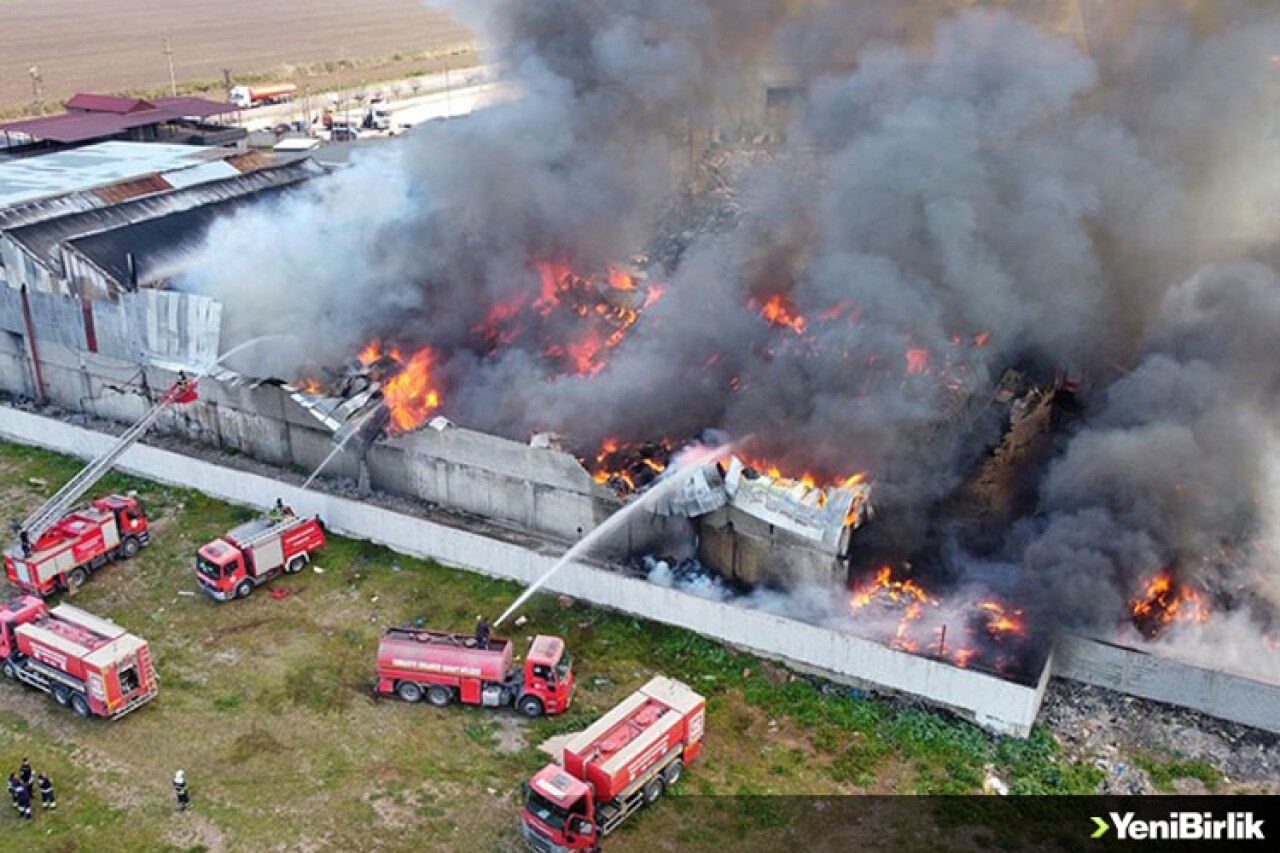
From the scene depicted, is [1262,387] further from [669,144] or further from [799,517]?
[669,144]

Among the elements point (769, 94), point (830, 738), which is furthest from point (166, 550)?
point (769, 94)

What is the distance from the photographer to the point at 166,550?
84.1 ft

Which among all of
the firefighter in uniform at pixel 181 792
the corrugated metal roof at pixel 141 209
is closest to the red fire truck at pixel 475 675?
the firefighter in uniform at pixel 181 792

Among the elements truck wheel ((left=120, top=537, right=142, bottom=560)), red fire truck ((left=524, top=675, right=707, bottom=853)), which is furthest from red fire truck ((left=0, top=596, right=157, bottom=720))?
red fire truck ((left=524, top=675, right=707, bottom=853))

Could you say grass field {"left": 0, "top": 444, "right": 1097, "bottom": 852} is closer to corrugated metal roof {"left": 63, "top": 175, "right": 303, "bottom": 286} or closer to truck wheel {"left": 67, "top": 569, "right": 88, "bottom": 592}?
truck wheel {"left": 67, "top": 569, "right": 88, "bottom": 592}

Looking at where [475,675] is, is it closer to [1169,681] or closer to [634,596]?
[634,596]

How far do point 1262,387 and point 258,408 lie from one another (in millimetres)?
24214

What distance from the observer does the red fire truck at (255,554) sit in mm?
23281

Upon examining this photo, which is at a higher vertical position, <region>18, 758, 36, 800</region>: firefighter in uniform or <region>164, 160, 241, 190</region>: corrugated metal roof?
<region>164, 160, 241, 190</region>: corrugated metal roof

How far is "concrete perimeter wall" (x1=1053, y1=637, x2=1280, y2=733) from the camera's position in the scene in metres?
19.1

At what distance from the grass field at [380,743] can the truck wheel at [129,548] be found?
5.63ft

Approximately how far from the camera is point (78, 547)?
939 inches

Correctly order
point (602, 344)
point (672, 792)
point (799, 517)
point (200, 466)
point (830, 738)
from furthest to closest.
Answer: point (602, 344) < point (200, 466) < point (799, 517) < point (830, 738) < point (672, 792)

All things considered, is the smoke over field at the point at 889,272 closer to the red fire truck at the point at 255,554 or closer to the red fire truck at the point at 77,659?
the red fire truck at the point at 255,554
